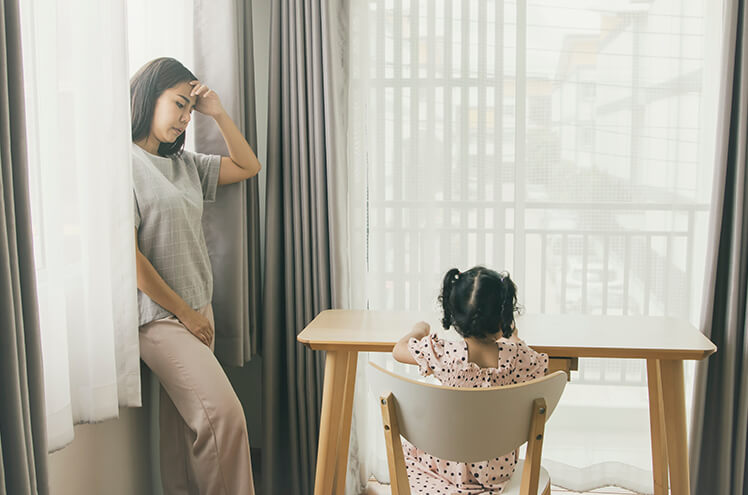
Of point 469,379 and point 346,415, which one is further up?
point 469,379

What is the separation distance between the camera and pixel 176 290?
1.94 metres

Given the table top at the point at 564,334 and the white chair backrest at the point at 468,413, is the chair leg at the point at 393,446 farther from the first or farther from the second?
the table top at the point at 564,334

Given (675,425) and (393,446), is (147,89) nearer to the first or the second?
(393,446)

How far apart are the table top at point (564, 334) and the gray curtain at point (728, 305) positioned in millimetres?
215

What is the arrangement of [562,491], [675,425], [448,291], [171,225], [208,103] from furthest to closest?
[562,491], [208,103], [675,425], [171,225], [448,291]

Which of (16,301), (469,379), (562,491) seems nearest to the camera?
(16,301)

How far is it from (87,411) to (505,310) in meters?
1.10

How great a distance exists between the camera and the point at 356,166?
7.98 feet

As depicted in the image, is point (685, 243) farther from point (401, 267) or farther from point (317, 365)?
point (317, 365)

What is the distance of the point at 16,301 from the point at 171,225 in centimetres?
73

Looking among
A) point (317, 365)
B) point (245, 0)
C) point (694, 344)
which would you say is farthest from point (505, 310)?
point (245, 0)

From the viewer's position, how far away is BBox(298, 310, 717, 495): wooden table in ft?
6.16

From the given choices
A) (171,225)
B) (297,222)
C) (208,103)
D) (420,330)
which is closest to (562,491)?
(420,330)

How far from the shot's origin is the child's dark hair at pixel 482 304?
167cm
